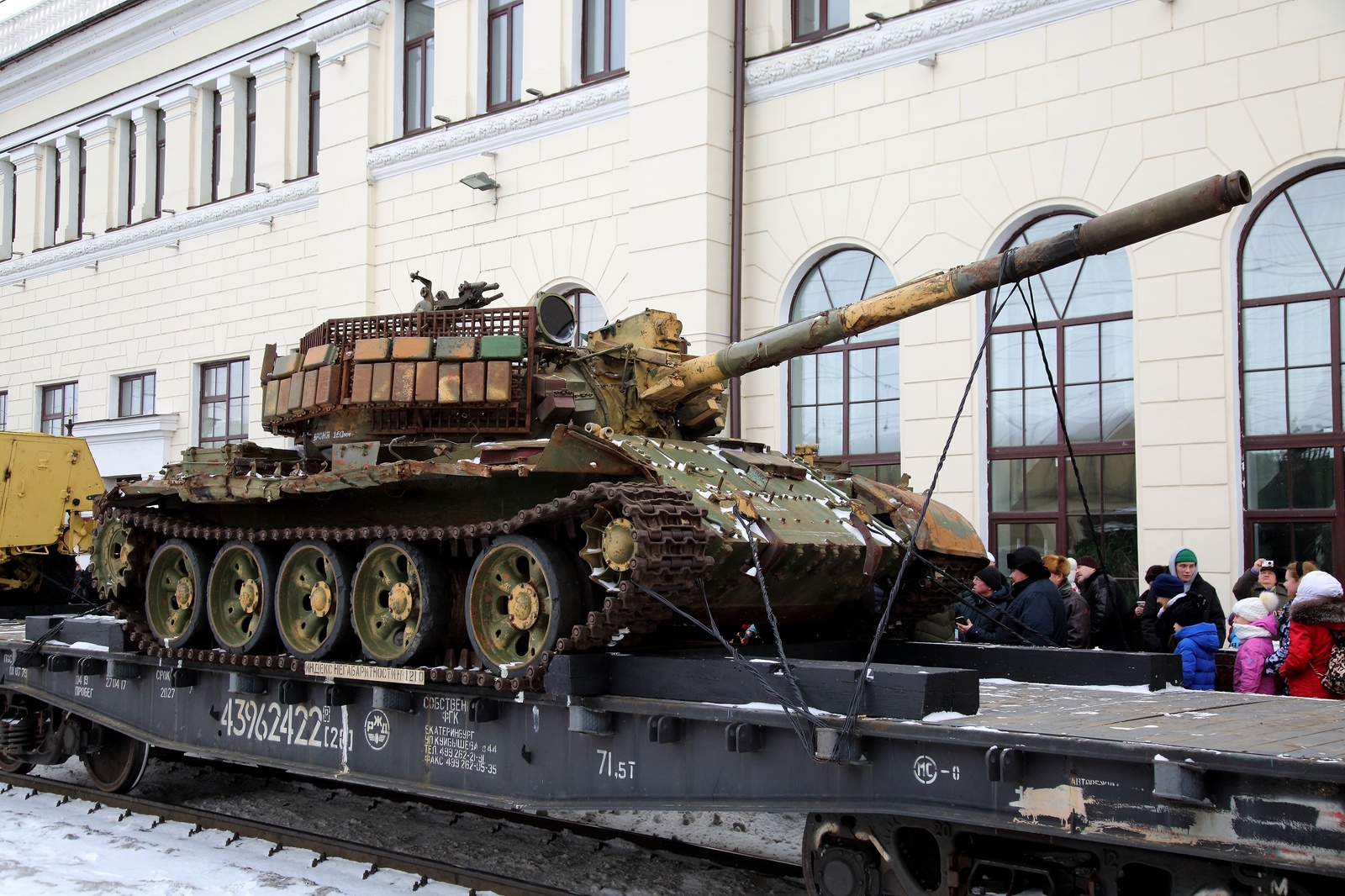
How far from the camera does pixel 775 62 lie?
16.0 meters

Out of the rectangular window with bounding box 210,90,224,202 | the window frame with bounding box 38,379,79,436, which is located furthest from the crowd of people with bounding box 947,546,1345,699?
the window frame with bounding box 38,379,79,436

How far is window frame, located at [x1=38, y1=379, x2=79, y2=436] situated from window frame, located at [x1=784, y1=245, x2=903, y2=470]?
1665 cm

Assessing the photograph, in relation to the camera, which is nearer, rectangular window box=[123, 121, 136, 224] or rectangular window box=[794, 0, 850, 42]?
rectangular window box=[794, 0, 850, 42]

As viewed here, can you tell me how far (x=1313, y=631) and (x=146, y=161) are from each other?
22.9 metres

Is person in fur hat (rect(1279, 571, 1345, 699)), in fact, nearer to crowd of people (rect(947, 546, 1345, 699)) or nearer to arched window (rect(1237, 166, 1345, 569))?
crowd of people (rect(947, 546, 1345, 699))

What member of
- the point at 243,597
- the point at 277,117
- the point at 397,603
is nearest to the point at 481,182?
the point at 277,117

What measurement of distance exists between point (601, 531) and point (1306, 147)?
8731 mm

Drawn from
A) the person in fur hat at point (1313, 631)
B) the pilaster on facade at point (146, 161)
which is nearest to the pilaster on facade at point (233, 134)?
the pilaster on facade at point (146, 161)

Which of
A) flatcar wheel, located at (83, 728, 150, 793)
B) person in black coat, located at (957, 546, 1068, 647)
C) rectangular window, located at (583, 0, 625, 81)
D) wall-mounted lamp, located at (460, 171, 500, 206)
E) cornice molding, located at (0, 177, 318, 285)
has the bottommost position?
flatcar wheel, located at (83, 728, 150, 793)

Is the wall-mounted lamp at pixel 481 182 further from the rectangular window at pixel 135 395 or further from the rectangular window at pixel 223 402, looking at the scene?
the rectangular window at pixel 135 395

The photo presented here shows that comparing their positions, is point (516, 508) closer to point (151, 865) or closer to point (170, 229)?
point (151, 865)

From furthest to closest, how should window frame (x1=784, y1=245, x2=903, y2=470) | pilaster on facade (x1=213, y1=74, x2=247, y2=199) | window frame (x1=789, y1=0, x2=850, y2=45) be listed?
pilaster on facade (x1=213, y1=74, x2=247, y2=199) < window frame (x1=789, y1=0, x2=850, y2=45) < window frame (x1=784, y1=245, x2=903, y2=470)

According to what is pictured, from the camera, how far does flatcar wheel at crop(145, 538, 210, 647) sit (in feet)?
30.9

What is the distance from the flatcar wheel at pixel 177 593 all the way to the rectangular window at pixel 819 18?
9.81m
